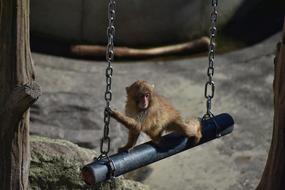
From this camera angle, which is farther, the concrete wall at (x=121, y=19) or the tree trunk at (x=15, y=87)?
the concrete wall at (x=121, y=19)

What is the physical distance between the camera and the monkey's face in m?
5.62

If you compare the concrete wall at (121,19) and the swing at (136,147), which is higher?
the concrete wall at (121,19)

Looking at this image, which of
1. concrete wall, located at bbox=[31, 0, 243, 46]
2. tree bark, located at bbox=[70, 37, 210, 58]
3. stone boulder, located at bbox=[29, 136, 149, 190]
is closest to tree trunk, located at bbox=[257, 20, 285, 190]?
stone boulder, located at bbox=[29, 136, 149, 190]

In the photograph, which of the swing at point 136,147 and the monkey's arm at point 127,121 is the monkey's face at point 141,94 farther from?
the swing at point 136,147

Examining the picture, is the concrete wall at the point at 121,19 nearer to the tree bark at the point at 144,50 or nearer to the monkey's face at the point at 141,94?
the tree bark at the point at 144,50

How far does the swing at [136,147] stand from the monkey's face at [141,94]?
22 centimetres

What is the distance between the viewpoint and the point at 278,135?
18.2ft

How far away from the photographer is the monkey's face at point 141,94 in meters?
5.62

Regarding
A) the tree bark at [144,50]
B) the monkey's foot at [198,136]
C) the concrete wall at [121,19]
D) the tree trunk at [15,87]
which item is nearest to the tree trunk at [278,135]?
the monkey's foot at [198,136]

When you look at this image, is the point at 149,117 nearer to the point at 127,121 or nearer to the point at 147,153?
the point at 127,121

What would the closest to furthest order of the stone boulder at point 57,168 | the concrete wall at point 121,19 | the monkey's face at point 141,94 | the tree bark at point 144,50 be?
the monkey's face at point 141,94 → the stone boulder at point 57,168 → the tree bark at point 144,50 → the concrete wall at point 121,19

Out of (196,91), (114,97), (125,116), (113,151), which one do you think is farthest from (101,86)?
(125,116)

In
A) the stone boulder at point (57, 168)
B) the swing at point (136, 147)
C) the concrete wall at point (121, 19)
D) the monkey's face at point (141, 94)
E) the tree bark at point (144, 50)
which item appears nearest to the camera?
the swing at point (136, 147)

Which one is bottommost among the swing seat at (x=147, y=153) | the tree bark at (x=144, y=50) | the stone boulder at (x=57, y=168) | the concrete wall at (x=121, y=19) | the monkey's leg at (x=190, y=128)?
the stone boulder at (x=57, y=168)
